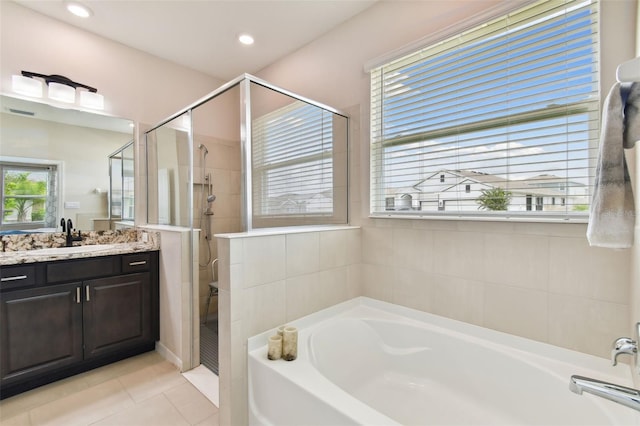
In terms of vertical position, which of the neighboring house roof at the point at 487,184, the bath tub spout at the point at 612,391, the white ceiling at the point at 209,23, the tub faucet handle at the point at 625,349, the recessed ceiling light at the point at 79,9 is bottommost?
the bath tub spout at the point at 612,391

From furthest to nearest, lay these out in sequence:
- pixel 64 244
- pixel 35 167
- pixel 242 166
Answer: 1. pixel 64 244
2. pixel 35 167
3. pixel 242 166

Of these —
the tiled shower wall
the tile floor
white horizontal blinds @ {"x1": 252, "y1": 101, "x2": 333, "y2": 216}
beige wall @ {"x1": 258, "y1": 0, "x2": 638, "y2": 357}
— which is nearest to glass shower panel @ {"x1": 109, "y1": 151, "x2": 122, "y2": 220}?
the tile floor

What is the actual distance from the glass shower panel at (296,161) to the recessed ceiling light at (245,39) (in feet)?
3.25

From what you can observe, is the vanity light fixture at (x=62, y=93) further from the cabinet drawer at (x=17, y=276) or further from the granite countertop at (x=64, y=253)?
the cabinet drawer at (x=17, y=276)

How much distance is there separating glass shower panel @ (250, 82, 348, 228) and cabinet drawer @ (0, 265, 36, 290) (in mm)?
1570

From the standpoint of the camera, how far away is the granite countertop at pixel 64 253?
1.83 metres

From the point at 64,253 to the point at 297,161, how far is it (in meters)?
1.75

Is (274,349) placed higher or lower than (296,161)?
lower

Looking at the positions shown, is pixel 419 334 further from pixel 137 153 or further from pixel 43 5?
pixel 43 5

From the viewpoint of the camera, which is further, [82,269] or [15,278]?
[82,269]

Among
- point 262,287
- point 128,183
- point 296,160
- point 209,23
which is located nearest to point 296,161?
point 296,160

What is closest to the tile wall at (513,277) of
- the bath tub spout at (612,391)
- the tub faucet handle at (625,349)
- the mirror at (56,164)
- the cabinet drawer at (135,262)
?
the tub faucet handle at (625,349)

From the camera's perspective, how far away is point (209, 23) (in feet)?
7.75

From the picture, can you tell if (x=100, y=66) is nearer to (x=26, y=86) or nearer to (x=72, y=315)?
(x=26, y=86)
